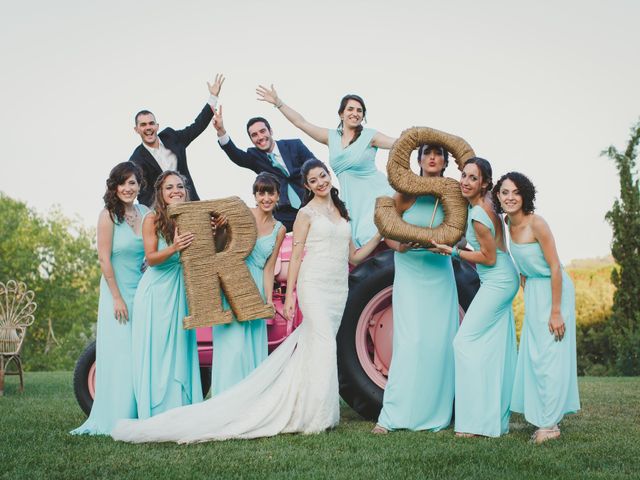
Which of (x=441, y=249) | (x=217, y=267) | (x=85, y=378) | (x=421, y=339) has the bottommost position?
(x=85, y=378)

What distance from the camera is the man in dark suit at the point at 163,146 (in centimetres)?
717

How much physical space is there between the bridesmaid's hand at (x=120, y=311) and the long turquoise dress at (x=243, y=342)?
0.78 metres

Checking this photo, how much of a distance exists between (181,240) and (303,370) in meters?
1.46

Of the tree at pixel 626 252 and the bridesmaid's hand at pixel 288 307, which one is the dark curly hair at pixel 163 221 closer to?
the bridesmaid's hand at pixel 288 307

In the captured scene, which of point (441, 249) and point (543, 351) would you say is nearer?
point (543, 351)

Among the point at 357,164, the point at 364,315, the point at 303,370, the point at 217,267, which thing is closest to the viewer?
the point at 303,370

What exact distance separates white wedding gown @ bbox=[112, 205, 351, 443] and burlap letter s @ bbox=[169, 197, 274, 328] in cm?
41

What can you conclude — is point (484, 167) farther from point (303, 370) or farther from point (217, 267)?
point (217, 267)

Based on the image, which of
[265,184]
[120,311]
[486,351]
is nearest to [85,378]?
[120,311]

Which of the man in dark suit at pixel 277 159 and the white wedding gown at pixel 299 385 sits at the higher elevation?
the man in dark suit at pixel 277 159

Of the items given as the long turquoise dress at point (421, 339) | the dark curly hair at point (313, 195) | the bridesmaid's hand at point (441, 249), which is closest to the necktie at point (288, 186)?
the dark curly hair at point (313, 195)

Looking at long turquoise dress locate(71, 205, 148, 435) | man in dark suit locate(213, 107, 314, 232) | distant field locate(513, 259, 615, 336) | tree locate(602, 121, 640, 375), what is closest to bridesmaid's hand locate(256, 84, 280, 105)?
man in dark suit locate(213, 107, 314, 232)

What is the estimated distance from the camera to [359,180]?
6871 millimetres

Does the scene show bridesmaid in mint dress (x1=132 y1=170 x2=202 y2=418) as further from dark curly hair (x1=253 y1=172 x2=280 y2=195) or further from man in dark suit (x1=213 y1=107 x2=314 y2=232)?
man in dark suit (x1=213 y1=107 x2=314 y2=232)
